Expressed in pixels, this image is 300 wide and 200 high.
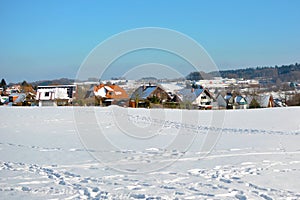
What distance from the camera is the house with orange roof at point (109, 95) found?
17766 millimetres

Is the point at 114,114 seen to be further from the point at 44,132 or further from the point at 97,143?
the point at 97,143

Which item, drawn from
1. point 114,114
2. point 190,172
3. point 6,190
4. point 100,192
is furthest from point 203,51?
point 114,114

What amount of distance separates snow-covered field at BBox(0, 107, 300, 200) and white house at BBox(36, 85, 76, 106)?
12393mm

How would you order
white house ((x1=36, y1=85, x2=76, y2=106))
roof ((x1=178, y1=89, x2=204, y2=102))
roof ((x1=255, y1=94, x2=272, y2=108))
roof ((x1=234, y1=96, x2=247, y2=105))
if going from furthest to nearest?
roof ((x1=234, y1=96, x2=247, y2=105)) → roof ((x1=255, y1=94, x2=272, y2=108)) → white house ((x1=36, y1=85, x2=76, y2=106)) → roof ((x1=178, y1=89, x2=204, y2=102))

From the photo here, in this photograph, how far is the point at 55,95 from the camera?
22281 millimetres

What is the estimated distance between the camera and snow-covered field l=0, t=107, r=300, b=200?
342 cm

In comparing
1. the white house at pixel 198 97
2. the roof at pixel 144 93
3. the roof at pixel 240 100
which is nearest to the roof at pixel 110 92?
the roof at pixel 144 93

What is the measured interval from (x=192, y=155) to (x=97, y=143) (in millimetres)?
2307

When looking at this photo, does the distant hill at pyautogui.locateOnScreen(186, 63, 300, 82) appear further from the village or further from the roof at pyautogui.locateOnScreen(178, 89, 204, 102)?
the roof at pyautogui.locateOnScreen(178, 89, 204, 102)

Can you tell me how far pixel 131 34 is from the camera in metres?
5.30

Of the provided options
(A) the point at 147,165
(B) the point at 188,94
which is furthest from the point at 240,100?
(A) the point at 147,165

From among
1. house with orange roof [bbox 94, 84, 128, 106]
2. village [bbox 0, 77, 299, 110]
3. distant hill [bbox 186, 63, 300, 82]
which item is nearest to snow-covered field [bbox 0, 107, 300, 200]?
village [bbox 0, 77, 299, 110]

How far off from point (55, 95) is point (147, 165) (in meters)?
18.8

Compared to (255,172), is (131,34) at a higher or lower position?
higher
